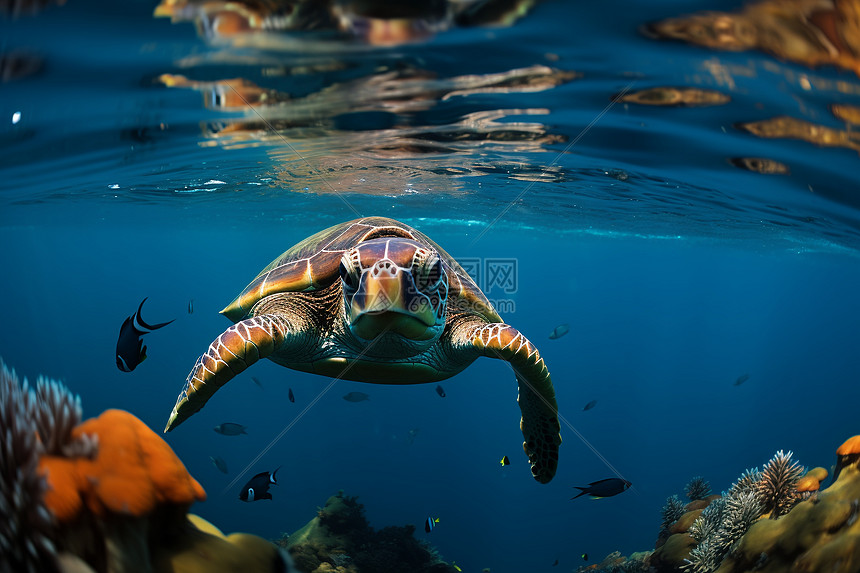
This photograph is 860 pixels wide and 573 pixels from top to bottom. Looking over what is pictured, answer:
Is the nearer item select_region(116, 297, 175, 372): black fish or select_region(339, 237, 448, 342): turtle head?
select_region(339, 237, 448, 342): turtle head

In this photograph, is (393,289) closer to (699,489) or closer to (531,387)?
(531,387)

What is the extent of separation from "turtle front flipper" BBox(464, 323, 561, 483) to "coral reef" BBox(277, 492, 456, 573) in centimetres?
476

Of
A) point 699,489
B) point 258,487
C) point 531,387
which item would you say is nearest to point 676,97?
point 531,387

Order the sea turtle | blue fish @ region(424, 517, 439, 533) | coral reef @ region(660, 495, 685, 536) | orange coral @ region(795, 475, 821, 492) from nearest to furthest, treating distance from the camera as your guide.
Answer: the sea turtle < orange coral @ region(795, 475, 821, 492) < blue fish @ region(424, 517, 439, 533) < coral reef @ region(660, 495, 685, 536)

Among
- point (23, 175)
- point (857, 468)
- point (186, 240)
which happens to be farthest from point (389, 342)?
point (186, 240)

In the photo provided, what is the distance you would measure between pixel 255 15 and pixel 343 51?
96cm

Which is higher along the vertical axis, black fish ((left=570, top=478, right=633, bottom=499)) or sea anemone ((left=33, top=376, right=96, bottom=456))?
sea anemone ((left=33, top=376, right=96, bottom=456))

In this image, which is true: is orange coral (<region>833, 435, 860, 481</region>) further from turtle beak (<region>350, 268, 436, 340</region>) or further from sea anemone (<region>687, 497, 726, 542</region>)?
turtle beak (<region>350, 268, 436, 340</region>)

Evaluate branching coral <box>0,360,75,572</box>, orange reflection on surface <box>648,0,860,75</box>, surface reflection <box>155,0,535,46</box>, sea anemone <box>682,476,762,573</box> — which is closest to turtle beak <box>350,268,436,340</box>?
branching coral <box>0,360,75,572</box>

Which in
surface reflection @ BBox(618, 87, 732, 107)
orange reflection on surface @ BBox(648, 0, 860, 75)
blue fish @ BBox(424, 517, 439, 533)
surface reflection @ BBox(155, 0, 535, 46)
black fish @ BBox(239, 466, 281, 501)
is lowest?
blue fish @ BBox(424, 517, 439, 533)

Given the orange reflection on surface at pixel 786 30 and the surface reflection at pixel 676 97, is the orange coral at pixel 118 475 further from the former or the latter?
the surface reflection at pixel 676 97

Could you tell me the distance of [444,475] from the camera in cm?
3083

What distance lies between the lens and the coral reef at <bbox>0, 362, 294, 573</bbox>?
59.9 inches
